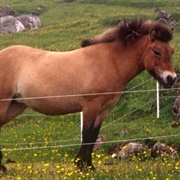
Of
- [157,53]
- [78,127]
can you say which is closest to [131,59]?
[157,53]

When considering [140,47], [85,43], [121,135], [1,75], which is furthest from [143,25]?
[121,135]

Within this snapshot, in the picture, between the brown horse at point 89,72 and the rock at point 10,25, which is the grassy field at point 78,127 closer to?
the brown horse at point 89,72

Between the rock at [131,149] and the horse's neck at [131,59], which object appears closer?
the horse's neck at [131,59]

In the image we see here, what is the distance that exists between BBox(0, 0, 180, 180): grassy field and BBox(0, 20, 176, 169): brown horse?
39.7 inches

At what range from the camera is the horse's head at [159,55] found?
11438 mm

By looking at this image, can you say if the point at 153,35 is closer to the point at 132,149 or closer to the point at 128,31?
the point at 128,31

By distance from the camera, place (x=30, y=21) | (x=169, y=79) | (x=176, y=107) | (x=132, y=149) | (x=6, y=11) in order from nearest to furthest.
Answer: (x=169, y=79) < (x=132, y=149) < (x=176, y=107) < (x=30, y=21) < (x=6, y=11)

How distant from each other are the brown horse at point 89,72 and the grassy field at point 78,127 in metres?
1.01

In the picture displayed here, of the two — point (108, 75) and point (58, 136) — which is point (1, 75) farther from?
point (58, 136)

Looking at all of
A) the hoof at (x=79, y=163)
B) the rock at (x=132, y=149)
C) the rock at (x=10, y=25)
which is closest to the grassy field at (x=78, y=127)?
the hoof at (x=79, y=163)

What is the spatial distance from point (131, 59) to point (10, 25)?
37402 mm

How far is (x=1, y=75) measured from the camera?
12141mm

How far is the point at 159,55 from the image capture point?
1152 cm

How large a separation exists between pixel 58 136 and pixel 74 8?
117ft
